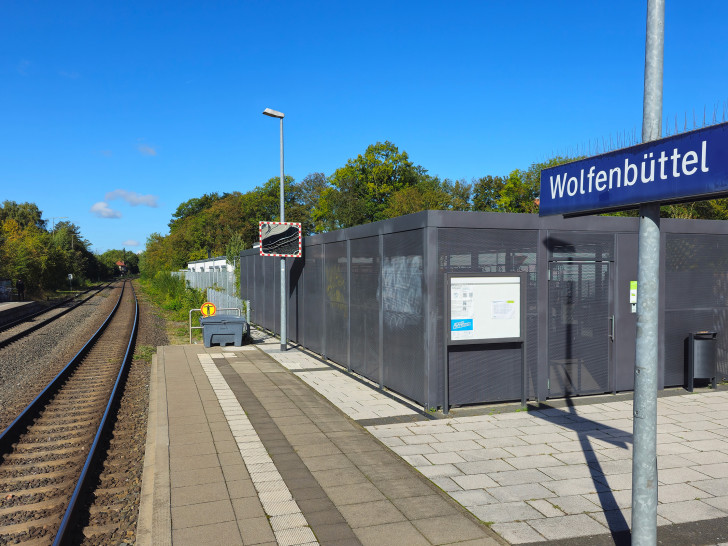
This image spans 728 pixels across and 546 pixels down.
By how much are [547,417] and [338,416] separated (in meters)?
2.90

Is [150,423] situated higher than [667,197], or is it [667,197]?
[667,197]

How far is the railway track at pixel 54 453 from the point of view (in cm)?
498

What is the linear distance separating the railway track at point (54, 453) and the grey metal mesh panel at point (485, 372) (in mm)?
4855

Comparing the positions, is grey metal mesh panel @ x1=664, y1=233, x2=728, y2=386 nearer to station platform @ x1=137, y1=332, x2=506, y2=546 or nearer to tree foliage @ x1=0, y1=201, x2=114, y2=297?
station platform @ x1=137, y1=332, x2=506, y2=546

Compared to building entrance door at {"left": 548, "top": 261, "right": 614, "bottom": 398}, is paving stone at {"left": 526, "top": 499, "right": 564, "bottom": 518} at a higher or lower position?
lower

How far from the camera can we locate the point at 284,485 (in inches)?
206

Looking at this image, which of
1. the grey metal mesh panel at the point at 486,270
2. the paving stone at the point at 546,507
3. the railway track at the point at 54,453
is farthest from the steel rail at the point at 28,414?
the paving stone at the point at 546,507

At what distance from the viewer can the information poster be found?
26.1 ft

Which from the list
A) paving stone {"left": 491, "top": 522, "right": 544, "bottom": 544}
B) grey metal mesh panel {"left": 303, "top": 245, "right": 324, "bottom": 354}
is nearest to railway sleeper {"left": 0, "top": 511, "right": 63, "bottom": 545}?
paving stone {"left": 491, "top": 522, "right": 544, "bottom": 544}

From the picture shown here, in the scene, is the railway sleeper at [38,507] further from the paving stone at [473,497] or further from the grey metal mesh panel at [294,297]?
the grey metal mesh panel at [294,297]

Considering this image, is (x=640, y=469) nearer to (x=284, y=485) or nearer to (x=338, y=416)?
(x=284, y=485)

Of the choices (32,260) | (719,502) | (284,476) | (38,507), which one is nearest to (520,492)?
(719,502)

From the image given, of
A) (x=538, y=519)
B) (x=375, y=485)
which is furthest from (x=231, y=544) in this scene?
(x=538, y=519)

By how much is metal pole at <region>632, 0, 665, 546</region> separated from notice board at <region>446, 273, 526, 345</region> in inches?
179
